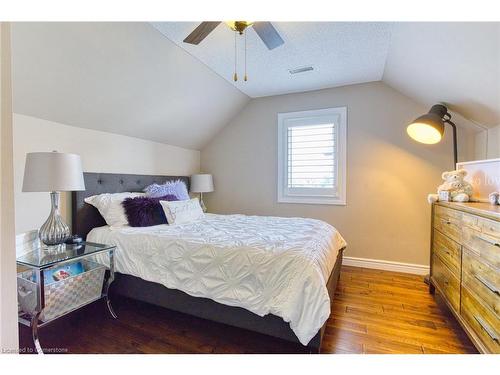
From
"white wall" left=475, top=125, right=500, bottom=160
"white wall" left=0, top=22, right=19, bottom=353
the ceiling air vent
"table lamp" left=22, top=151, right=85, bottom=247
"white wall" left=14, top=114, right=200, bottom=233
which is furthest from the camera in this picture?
the ceiling air vent

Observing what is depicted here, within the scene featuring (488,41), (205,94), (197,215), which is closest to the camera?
(488,41)

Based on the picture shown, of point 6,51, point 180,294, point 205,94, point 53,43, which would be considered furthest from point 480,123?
point 53,43

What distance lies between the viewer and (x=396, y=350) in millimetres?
1688

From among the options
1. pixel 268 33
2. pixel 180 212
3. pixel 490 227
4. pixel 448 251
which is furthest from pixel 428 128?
pixel 180 212

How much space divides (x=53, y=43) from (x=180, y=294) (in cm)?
209

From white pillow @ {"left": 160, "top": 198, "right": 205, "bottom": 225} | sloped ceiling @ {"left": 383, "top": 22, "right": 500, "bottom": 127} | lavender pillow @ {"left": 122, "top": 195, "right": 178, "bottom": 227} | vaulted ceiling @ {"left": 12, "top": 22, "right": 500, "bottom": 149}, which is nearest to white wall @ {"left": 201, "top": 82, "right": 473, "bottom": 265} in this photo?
vaulted ceiling @ {"left": 12, "top": 22, "right": 500, "bottom": 149}

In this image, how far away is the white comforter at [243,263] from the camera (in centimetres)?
151

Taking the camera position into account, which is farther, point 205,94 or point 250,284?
point 205,94

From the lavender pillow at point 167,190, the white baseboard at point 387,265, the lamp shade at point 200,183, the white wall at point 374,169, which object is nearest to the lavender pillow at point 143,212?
the lavender pillow at point 167,190

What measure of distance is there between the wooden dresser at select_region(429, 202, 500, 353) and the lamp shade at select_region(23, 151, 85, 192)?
109 inches

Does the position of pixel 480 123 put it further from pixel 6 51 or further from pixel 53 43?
pixel 53 43

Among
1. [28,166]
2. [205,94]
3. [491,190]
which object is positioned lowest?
[491,190]

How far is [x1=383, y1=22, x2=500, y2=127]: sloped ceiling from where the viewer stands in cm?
165

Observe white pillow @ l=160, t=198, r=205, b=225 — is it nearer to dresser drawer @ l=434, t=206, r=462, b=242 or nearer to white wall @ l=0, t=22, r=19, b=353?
white wall @ l=0, t=22, r=19, b=353
